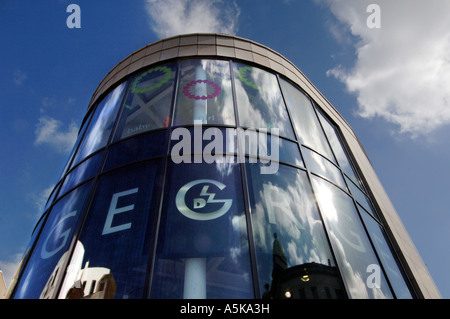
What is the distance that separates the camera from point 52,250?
667cm

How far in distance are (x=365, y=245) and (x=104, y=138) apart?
6937mm

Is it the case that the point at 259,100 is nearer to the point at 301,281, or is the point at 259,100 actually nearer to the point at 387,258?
the point at 301,281

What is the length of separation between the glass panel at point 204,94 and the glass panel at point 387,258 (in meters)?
4.47

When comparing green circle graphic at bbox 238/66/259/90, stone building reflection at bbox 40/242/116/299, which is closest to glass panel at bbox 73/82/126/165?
stone building reflection at bbox 40/242/116/299

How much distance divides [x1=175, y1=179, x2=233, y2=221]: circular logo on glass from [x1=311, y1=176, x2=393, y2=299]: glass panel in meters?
2.23

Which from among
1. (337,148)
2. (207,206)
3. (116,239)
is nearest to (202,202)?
(207,206)

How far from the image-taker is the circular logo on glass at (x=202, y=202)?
6.14 metres

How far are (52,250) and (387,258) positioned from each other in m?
7.71

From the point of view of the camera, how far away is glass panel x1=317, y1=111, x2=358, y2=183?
9.84 meters

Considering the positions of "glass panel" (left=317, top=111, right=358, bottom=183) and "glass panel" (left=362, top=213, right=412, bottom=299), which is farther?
"glass panel" (left=317, top=111, right=358, bottom=183)

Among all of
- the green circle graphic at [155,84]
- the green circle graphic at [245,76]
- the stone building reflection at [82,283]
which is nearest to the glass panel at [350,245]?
the green circle graphic at [245,76]

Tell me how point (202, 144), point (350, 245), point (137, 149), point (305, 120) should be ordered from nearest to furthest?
point (350, 245)
point (202, 144)
point (137, 149)
point (305, 120)

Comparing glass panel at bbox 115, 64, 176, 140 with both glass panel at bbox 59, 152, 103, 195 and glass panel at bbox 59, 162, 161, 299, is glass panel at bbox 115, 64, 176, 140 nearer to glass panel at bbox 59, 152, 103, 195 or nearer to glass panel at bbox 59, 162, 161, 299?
glass panel at bbox 59, 152, 103, 195

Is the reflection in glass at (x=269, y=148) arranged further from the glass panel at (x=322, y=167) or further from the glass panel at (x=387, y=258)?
the glass panel at (x=387, y=258)
